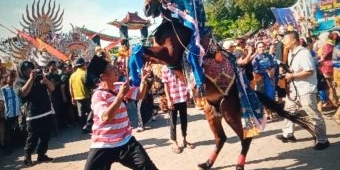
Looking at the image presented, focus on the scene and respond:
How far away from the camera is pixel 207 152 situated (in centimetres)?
578

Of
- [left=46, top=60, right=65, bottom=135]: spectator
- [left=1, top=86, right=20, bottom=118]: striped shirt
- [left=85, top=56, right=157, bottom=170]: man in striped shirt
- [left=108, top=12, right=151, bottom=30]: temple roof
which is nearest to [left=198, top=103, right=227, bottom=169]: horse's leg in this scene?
[left=85, top=56, right=157, bottom=170]: man in striped shirt

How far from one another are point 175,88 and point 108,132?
114 inches

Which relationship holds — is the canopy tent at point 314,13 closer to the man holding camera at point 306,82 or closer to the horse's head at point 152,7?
the man holding camera at point 306,82

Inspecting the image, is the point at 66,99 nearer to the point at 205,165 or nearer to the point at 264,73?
the point at 264,73

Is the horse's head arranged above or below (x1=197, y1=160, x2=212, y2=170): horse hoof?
above

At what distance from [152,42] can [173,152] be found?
2.76 metres

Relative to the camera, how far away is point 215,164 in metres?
5.11

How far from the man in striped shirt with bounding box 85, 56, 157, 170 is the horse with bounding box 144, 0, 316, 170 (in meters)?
0.48

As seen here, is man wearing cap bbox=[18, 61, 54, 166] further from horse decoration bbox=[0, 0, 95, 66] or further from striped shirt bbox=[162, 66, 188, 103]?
horse decoration bbox=[0, 0, 95, 66]

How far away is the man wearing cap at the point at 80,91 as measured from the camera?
8605 millimetres

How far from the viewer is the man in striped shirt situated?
324 centimetres

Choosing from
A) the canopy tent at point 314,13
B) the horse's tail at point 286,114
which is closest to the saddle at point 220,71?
the horse's tail at point 286,114

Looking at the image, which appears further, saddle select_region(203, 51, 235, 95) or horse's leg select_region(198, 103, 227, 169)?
horse's leg select_region(198, 103, 227, 169)

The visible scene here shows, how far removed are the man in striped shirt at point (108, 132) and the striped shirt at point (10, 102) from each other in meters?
5.03
